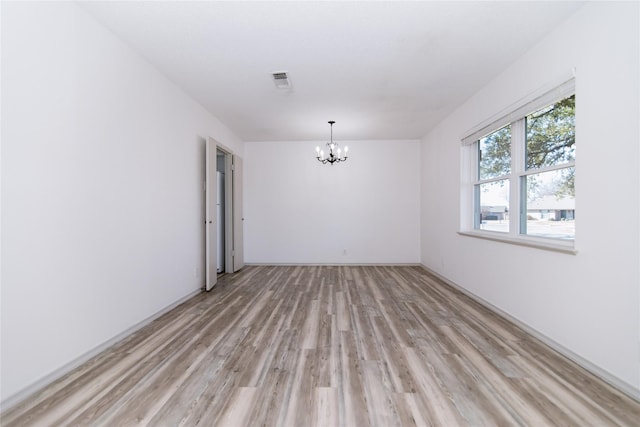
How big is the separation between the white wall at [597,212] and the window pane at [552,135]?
23 centimetres

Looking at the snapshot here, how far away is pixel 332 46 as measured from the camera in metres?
2.65

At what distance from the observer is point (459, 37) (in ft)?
8.29

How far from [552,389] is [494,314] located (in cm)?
142

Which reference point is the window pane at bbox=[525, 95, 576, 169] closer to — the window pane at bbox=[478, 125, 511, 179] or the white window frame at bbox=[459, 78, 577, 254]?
the white window frame at bbox=[459, 78, 577, 254]

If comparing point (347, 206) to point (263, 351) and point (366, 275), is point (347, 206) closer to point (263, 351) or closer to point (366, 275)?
point (366, 275)

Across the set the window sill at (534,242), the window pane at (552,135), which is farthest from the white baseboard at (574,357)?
the window pane at (552,135)

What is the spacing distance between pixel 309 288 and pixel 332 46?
3.11 meters

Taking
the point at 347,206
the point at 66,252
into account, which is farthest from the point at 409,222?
the point at 66,252

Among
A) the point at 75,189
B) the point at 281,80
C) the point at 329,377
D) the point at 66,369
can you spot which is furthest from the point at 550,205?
the point at 66,369

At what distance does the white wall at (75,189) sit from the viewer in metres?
1.71

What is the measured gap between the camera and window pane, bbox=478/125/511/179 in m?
3.32

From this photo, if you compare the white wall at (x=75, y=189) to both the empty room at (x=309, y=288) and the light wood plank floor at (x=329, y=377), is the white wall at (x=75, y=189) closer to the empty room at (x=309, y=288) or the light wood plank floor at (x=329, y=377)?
the empty room at (x=309, y=288)

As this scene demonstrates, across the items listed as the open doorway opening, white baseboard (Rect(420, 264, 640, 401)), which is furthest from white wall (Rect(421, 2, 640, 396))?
the open doorway opening

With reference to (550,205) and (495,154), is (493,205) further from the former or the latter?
(550,205)
